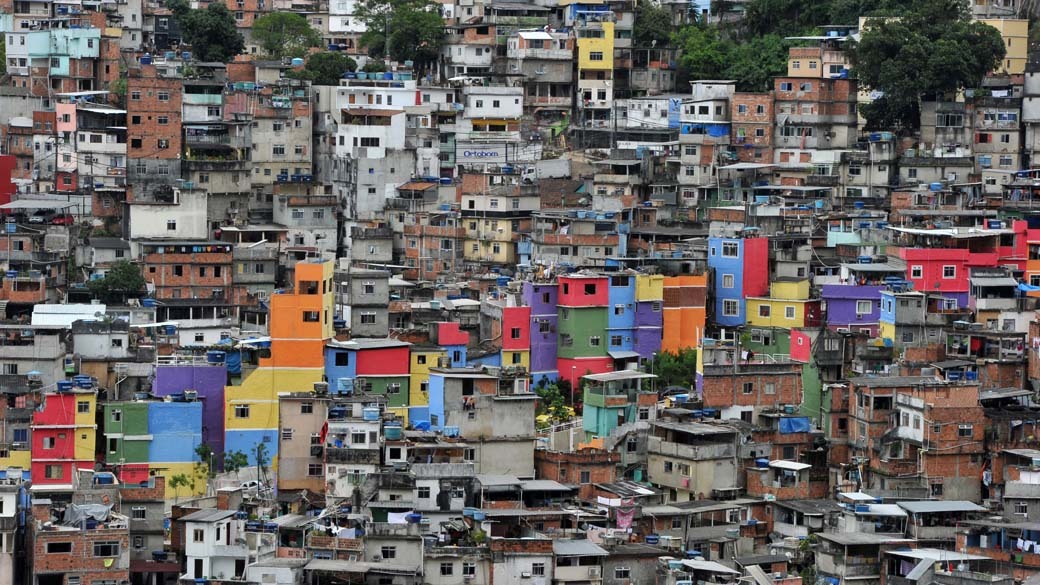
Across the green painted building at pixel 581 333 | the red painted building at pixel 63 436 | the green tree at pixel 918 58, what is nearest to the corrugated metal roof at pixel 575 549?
the red painted building at pixel 63 436

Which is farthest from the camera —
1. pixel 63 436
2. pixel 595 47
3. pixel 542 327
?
pixel 595 47

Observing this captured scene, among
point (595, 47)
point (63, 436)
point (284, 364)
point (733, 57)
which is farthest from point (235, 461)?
point (733, 57)

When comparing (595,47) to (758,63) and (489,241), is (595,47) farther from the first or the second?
(489,241)

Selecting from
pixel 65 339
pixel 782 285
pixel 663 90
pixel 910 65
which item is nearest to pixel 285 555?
pixel 65 339

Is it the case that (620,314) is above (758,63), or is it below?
below

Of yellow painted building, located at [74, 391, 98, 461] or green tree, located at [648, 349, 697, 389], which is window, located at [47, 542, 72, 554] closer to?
yellow painted building, located at [74, 391, 98, 461]

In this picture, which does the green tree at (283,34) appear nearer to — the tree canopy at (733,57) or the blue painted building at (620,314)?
the tree canopy at (733,57)
